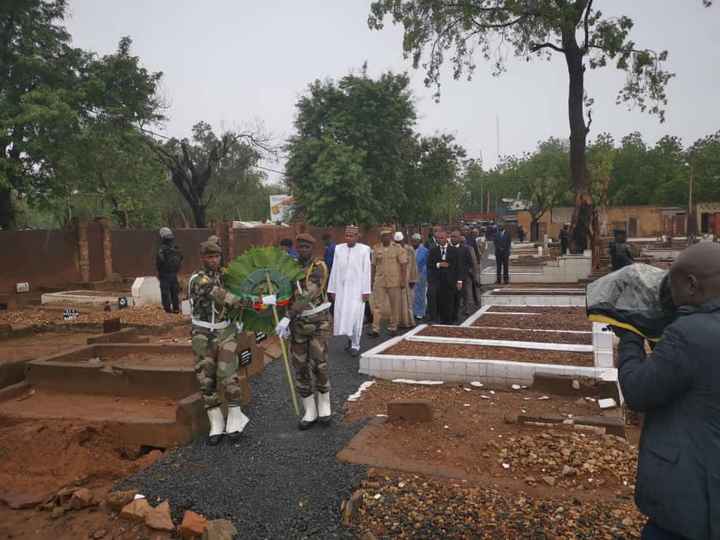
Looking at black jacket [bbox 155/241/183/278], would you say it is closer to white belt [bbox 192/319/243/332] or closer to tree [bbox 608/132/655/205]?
white belt [bbox 192/319/243/332]

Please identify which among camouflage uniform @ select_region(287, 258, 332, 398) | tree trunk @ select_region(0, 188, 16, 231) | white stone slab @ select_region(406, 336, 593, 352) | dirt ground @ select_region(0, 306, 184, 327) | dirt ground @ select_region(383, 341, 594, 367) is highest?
tree trunk @ select_region(0, 188, 16, 231)

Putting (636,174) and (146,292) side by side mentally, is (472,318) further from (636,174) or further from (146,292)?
(636,174)

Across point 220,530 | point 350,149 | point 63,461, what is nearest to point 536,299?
point 63,461

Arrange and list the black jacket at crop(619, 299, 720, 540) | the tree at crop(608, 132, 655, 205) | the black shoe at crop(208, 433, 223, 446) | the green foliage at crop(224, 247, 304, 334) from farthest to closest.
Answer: the tree at crop(608, 132, 655, 205)
the green foliage at crop(224, 247, 304, 334)
the black shoe at crop(208, 433, 223, 446)
the black jacket at crop(619, 299, 720, 540)

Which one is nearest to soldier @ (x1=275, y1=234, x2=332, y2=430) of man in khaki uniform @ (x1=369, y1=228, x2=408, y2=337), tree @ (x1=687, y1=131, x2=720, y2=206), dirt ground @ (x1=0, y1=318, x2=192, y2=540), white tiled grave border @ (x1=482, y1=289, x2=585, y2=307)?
dirt ground @ (x1=0, y1=318, x2=192, y2=540)

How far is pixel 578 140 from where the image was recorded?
1747 centimetres

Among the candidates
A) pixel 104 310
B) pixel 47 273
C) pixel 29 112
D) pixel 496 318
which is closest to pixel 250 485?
pixel 496 318

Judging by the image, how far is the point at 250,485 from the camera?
163 inches

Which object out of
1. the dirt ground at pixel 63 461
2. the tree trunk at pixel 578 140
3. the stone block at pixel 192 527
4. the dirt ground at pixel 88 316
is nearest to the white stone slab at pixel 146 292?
the dirt ground at pixel 88 316

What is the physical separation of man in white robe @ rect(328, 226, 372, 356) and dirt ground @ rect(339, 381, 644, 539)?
316 cm

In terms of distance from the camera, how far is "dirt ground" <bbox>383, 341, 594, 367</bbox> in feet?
22.0

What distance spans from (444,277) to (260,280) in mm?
5399

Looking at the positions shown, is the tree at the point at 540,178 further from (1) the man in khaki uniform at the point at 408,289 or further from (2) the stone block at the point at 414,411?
(2) the stone block at the point at 414,411

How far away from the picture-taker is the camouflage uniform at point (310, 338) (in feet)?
17.4
